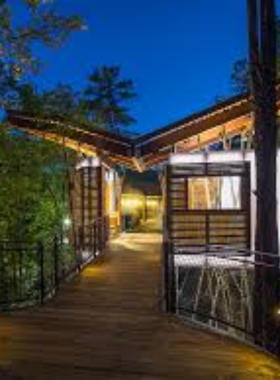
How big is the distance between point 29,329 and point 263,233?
341cm

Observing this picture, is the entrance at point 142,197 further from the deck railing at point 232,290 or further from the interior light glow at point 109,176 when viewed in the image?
the deck railing at point 232,290

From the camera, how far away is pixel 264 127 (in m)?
7.64

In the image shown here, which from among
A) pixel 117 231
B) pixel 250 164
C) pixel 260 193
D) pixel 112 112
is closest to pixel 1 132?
pixel 250 164

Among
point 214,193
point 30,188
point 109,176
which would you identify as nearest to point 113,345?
point 30,188

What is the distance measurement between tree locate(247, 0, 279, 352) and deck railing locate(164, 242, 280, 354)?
3cm

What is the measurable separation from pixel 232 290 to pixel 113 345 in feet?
26.9

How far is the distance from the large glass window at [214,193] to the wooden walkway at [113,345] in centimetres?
550

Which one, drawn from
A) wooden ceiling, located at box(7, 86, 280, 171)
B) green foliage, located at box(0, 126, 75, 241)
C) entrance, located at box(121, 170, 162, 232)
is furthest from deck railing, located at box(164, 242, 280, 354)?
entrance, located at box(121, 170, 162, 232)

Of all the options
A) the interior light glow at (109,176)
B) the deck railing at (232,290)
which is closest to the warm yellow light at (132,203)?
the interior light glow at (109,176)

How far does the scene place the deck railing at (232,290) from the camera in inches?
285

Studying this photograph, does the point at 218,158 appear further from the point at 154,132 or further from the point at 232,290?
the point at 232,290

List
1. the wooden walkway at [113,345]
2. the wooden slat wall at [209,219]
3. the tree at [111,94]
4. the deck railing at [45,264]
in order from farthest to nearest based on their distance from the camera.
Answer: the tree at [111,94] < the wooden slat wall at [209,219] < the deck railing at [45,264] < the wooden walkway at [113,345]

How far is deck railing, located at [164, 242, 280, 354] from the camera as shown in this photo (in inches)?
285

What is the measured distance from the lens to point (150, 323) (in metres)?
8.23
